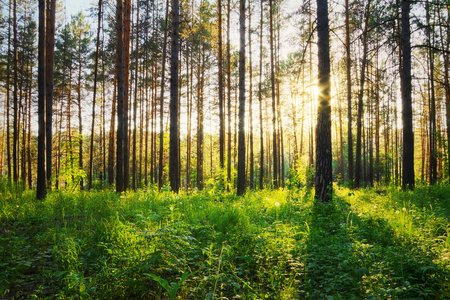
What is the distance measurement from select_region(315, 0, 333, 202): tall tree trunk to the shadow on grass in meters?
2.31

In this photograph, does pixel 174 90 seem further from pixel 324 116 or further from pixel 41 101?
pixel 324 116

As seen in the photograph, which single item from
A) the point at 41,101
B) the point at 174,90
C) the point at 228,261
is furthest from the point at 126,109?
the point at 228,261

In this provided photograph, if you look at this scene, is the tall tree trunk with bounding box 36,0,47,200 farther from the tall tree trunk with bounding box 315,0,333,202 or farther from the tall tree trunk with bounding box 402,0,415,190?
the tall tree trunk with bounding box 402,0,415,190

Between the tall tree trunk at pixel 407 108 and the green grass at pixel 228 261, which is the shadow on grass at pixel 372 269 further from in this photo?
the tall tree trunk at pixel 407 108

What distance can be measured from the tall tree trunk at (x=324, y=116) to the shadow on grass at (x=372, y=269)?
2.31 metres

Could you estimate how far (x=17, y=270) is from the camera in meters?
2.85

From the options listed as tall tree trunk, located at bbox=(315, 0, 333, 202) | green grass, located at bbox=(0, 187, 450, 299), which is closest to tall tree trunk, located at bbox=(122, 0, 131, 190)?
green grass, located at bbox=(0, 187, 450, 299)

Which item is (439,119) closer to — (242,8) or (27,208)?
(242,8)

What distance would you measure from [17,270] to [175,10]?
9.31 metres

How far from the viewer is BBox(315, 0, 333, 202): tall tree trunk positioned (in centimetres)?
614

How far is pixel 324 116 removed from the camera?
619 centimetres

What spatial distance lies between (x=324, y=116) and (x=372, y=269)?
436 cm

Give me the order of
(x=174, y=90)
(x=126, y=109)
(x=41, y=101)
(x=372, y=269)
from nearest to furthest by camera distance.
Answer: (x=372, y=269)
(x=41, y=101)
(x=174, y=90)
(x=126, y=109)

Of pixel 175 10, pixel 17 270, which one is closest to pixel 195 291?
pixel 17 270
